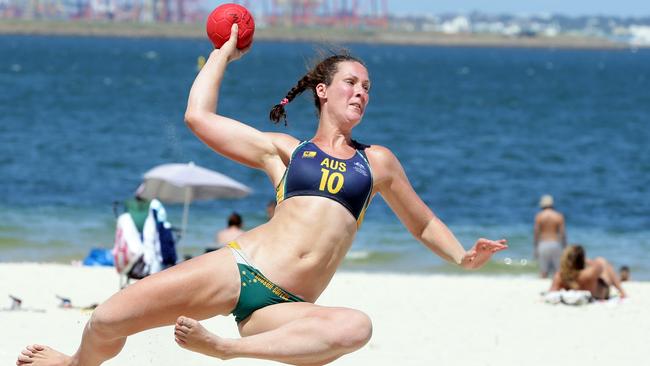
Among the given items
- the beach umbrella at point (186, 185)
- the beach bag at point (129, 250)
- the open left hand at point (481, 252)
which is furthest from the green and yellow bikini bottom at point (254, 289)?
the beach umbrella at point (186, 185)

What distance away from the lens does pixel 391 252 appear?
64.4 feet

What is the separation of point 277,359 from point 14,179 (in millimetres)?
24369

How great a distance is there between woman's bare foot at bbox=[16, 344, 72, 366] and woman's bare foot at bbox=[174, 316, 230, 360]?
1.07 m

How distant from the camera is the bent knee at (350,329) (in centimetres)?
542

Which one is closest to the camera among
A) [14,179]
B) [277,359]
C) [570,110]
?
[277,359]

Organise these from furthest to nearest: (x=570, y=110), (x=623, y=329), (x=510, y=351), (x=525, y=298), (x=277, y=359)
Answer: (x=570, y=110), (x=525, y=298), (x=623, y=329), (x=510, y=351), (x=277, y=359)

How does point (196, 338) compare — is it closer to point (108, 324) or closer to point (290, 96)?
point (108, 324)

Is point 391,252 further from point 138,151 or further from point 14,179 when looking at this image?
point 138,151

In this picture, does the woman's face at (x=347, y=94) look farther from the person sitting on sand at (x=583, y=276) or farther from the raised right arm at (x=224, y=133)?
the person sitting on sand at (x=583, y=276)

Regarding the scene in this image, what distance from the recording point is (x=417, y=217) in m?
6.14

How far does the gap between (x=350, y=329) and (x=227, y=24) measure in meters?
1.64

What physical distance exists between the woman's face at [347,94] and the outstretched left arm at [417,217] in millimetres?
196

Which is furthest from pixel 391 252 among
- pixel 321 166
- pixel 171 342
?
pixel 321 166

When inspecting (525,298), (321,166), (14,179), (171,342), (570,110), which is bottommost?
(570,110)
